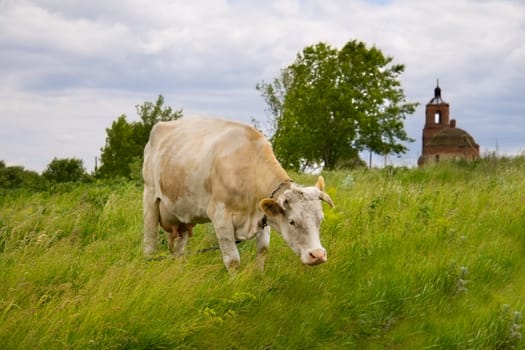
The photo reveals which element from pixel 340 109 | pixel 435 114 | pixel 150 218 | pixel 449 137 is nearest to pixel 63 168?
pixel 340 109

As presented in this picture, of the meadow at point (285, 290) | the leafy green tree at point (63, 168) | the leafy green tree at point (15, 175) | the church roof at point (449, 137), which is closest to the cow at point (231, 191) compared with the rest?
the meadow at point (285, 290)

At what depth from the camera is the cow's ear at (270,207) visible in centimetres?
745

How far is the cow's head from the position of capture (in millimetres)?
7273

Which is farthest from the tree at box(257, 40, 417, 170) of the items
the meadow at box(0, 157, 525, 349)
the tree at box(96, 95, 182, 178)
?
the meadow at box(0, 157, 525, 349)

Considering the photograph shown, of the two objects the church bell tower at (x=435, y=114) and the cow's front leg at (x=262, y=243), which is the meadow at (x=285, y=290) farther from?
the church bell tower at (x=435, y=114)

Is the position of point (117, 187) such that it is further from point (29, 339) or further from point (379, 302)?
point (29, 339)

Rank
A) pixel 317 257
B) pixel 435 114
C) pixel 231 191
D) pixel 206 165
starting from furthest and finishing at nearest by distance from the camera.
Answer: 1. pixel 435 114
2. pixel 206 165
3. pixel 231 191
4. pixel 317 257

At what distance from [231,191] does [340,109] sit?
45.6 m

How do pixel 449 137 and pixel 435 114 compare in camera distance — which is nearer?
pixel 449 137

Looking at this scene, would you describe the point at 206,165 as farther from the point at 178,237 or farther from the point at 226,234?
the point at 178,237

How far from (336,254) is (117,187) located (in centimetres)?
999

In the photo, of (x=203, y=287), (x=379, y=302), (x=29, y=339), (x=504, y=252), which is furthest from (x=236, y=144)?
(x=504, y=252)

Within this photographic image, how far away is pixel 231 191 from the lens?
318 inches

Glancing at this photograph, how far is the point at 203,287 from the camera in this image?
7312 mm
